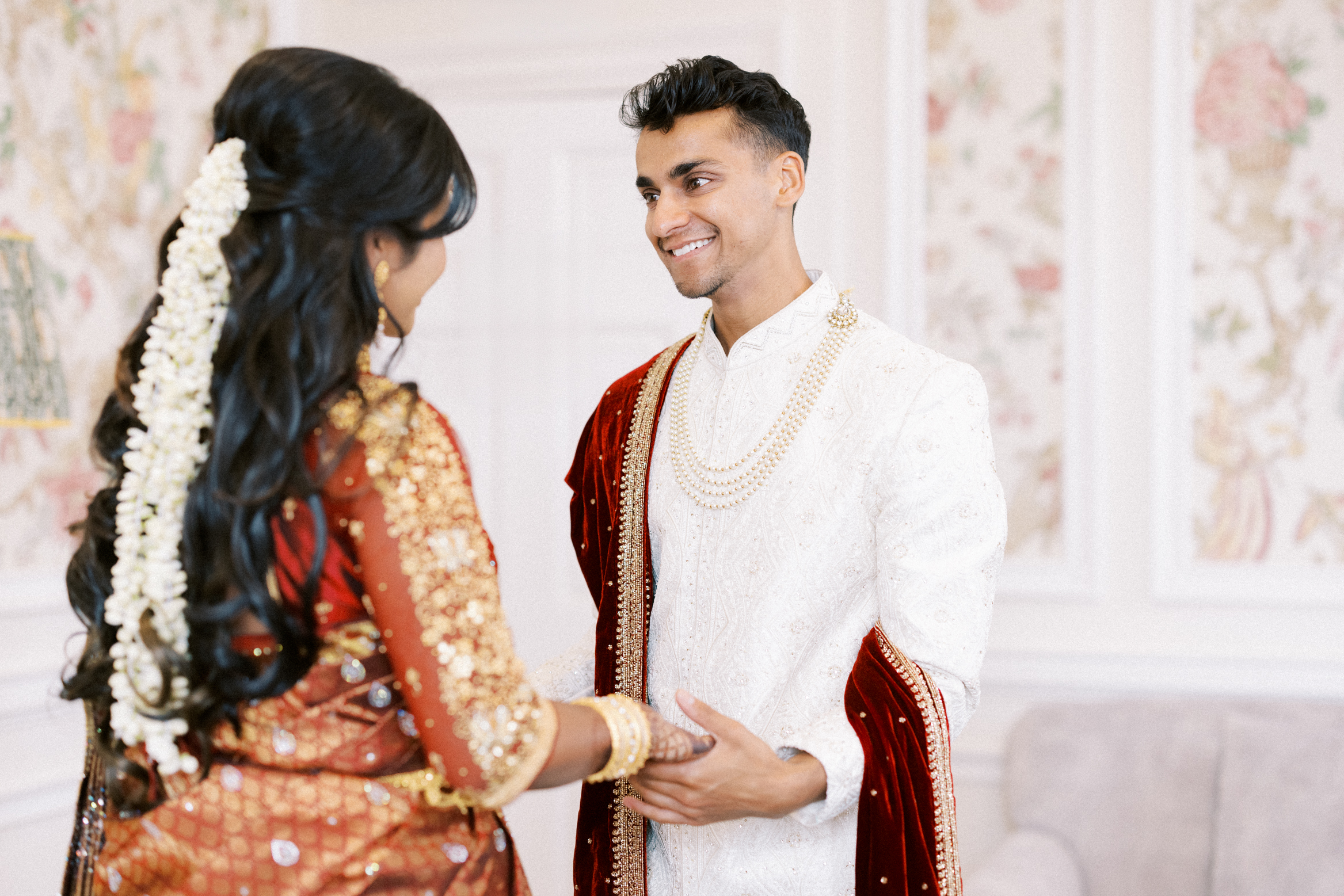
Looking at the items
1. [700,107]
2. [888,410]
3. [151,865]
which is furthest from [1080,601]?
[151,865]

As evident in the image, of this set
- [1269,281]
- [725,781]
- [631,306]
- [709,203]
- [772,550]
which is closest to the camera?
[725,781]

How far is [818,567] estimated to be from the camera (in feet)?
5.39

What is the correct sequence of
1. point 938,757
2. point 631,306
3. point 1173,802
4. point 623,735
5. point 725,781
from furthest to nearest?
point 631,306 < point 1173,802 < point 938,757 < point 725,781 < point 623,735

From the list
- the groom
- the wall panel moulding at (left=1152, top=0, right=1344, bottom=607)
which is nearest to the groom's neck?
the groom

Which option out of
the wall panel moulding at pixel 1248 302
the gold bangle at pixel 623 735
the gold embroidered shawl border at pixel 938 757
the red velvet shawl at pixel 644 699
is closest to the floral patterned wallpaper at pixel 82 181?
the red velvet shawl at pixel 644 699

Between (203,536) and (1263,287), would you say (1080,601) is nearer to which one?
(1263,287)

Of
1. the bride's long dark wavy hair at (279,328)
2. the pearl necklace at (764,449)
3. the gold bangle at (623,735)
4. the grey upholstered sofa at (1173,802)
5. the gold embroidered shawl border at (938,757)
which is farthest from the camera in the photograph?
the grey upholstered sofa at (1173,802)

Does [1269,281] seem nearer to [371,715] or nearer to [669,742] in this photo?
[669,742]

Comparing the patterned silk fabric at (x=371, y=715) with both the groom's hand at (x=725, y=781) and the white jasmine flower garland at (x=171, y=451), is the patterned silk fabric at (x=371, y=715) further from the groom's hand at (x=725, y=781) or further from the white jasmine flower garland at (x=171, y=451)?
the groom's hand at (x=725, y=781)

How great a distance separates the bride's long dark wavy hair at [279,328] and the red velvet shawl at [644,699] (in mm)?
707

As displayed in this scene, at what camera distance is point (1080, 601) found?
285 centimetres

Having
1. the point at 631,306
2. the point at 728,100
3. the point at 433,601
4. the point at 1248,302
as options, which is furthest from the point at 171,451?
the point at 1248,302

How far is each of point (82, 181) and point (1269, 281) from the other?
2.75 meters

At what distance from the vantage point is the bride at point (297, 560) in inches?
45.2
